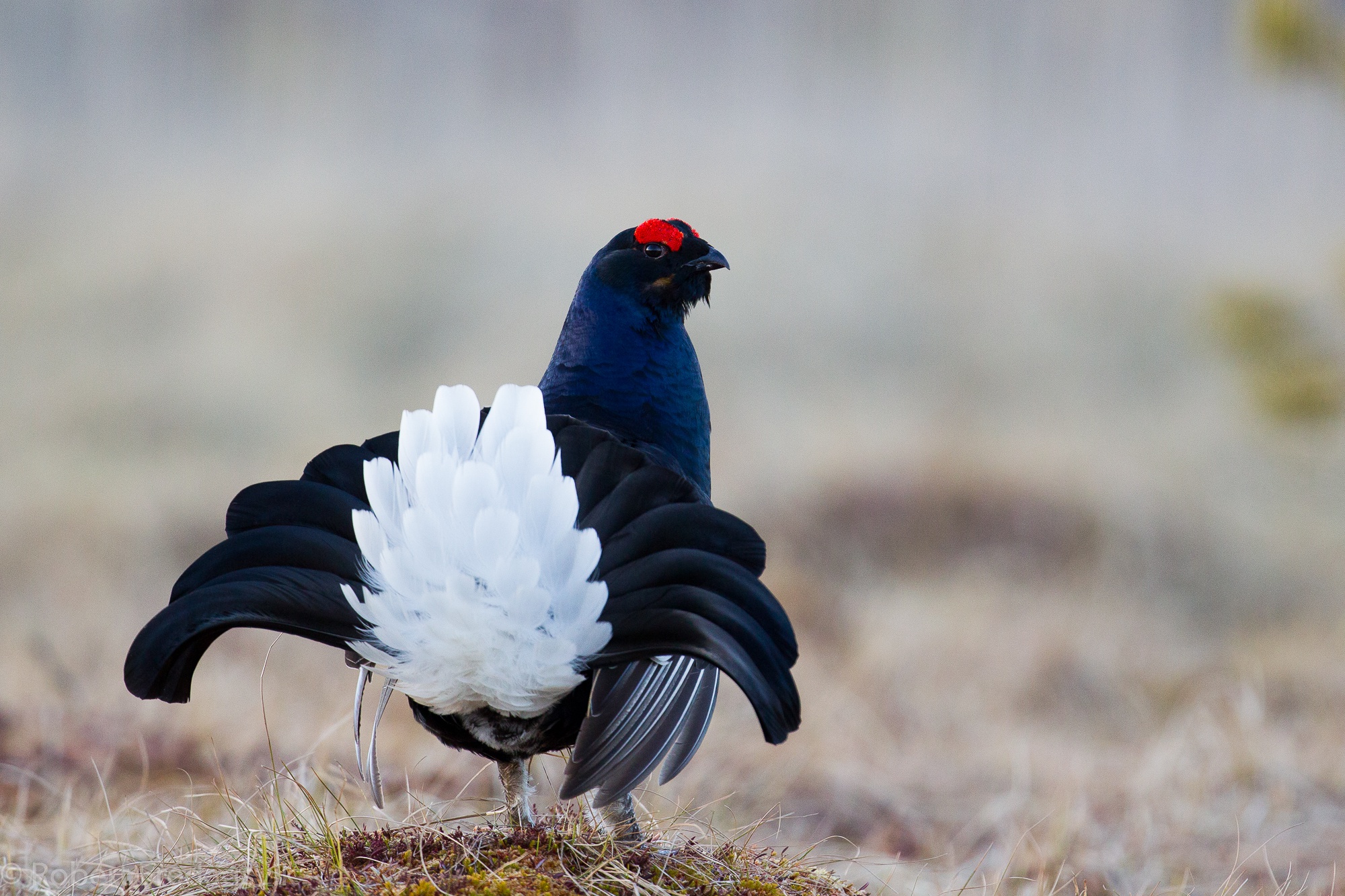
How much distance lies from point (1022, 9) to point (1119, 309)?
5256 millimetres

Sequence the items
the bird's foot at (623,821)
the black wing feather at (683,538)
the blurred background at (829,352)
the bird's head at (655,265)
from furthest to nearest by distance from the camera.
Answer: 1. the blurred background at (829,352)
2. the bird's head at (655,265)
3. the bird's foot at (623,821)
4. the black wing feather at (683,538)

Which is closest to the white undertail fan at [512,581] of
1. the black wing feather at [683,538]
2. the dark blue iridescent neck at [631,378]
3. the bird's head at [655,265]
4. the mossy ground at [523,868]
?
the black wing feather at [683,538]

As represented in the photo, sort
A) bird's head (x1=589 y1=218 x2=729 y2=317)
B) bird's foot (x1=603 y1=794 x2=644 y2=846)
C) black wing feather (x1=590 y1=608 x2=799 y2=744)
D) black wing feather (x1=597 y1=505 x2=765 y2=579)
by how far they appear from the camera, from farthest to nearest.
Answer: bird's head (x1=589 y1=218 x2=729 y2=317) < bird's foot (x1=603 y1=794 x2=644 y2=846) < black wing feather (x1=597 y1=505 x2=765 y2=579) < black wing feather (x1=590 y1=608 x2=799 y2=744)

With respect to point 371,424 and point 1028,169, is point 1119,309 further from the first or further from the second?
point 371,424

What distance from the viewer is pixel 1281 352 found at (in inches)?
187

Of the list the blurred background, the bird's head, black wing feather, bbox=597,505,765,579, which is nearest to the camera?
black wing feather, bbox=597,505,765,579

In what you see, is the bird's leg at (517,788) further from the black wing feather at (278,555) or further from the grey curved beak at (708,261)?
the grey curved beak at (708,261)

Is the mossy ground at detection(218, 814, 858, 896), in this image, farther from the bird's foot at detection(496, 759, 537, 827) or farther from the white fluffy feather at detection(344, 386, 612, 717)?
the white fluffy feather at detection(344, 386, 612, 717)

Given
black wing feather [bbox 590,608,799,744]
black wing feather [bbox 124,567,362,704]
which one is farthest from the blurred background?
black wing feather [bbox 124,567,362,704]

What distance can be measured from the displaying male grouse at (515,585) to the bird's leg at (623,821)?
0.61 feet

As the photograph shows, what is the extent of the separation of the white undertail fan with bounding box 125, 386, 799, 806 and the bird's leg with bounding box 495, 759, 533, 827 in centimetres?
31

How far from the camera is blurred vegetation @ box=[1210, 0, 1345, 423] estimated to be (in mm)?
4508

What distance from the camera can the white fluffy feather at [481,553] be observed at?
1.47 metres

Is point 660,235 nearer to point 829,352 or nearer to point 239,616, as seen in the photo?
point 239,616
